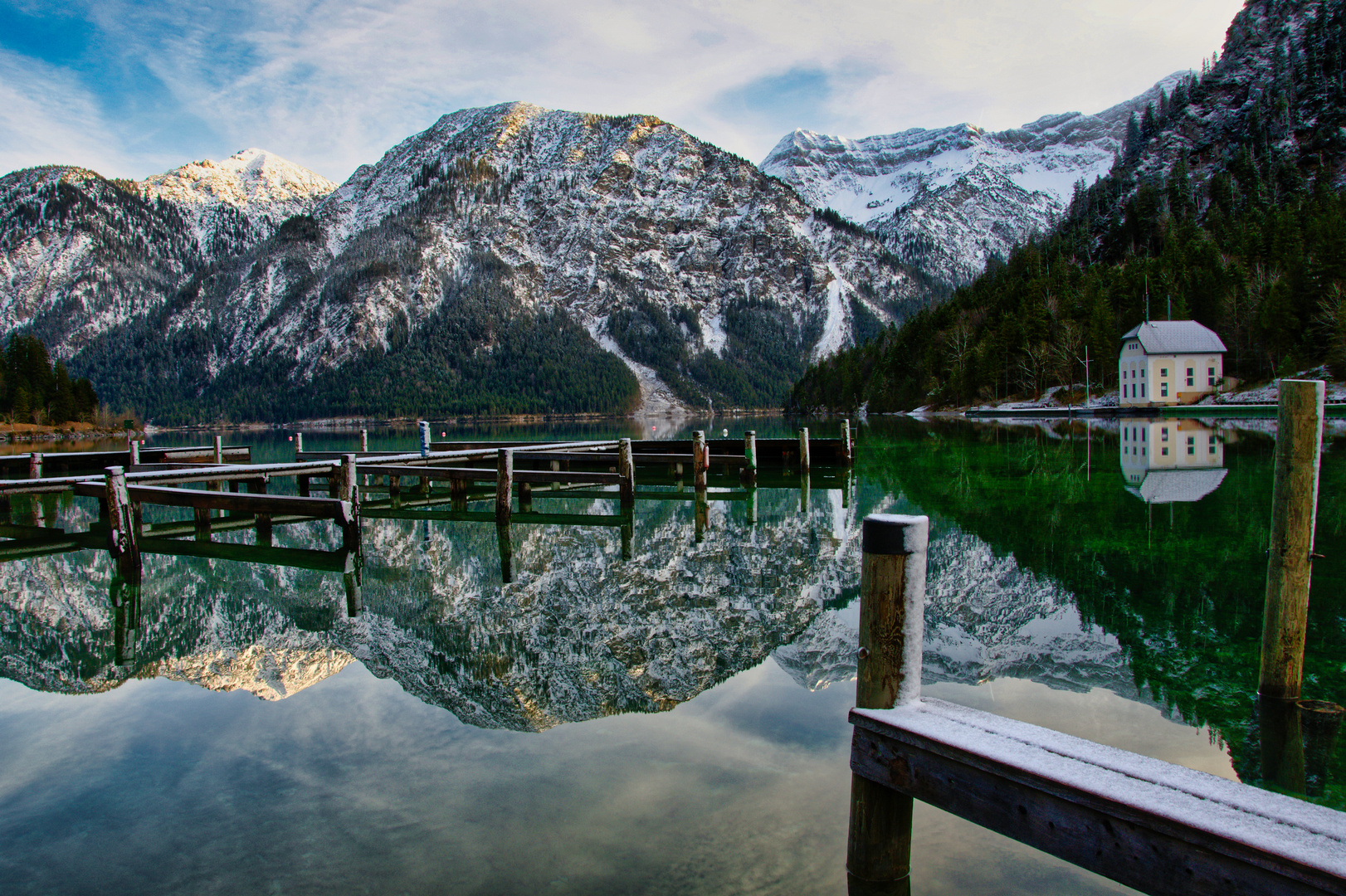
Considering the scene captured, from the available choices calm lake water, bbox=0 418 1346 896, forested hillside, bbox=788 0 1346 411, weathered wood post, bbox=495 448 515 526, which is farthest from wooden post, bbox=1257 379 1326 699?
forested hillside, bbox=788 0 1346 411

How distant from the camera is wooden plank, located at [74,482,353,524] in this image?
48.7 feet

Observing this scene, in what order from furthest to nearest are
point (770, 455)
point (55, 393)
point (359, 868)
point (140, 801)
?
point (55, 393) < point (770, 455) < point (140, 801) < point (359, 868)

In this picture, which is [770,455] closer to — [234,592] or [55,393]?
[234,592]

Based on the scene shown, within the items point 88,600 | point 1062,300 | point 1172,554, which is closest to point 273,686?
point 88,600

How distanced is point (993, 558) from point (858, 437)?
131 ft

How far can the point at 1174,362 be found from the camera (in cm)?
6225

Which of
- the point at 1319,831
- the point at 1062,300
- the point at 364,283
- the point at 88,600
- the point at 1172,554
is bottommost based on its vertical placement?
the point at 88,600

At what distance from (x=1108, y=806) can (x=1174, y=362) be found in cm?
7234

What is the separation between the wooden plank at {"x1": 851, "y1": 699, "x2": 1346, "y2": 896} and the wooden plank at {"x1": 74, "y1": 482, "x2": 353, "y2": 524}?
534 inches

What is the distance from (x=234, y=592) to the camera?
12375mm

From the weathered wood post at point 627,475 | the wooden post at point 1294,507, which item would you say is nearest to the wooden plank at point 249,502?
the weathered wood post at point 627,475

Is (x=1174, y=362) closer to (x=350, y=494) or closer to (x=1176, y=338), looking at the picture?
(x=1176, y=338)

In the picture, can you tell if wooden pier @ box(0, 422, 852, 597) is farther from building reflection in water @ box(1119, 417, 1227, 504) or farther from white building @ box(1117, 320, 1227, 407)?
white building @ box(1117, 320, 1227, 407)

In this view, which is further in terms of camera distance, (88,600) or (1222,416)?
(1222,416)
